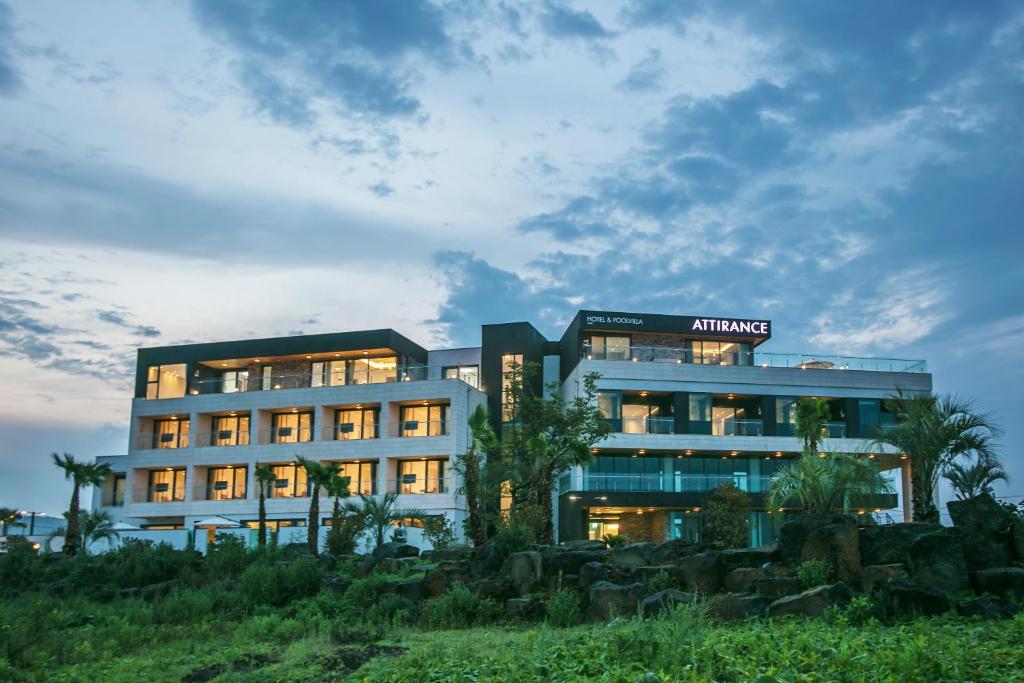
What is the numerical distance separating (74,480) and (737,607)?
129 ft

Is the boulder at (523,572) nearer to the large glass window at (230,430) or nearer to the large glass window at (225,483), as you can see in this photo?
the large glass window at (225,483)

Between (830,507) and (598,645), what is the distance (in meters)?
13.6

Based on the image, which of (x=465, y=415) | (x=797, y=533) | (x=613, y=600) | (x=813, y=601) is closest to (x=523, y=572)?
(x=613, y=600)

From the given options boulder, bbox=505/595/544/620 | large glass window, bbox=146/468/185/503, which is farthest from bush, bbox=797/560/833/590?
large glass window, bbox=146/468/185/503

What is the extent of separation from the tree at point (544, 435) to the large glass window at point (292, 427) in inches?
569

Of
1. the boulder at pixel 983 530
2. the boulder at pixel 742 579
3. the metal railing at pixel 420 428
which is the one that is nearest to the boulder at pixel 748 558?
the boulder at pixel 742 579

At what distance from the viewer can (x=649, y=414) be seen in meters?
55.5

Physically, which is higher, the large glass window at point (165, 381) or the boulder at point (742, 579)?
the large glass window at point (165, 381)

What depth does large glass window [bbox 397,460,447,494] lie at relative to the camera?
57250 millimetres

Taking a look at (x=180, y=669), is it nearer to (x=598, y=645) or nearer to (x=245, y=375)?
(x=598, y=645)

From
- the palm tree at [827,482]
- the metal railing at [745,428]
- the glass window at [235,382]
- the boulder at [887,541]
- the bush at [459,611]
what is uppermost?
the glass window at [235,382]

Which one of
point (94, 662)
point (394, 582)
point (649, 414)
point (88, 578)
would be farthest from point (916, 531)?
point (649, 414)

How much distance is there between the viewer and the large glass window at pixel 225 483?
61.3 meters

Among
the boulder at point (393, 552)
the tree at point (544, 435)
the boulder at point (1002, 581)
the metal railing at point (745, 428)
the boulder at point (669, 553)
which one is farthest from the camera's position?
the metal railing at point (745, 428)
